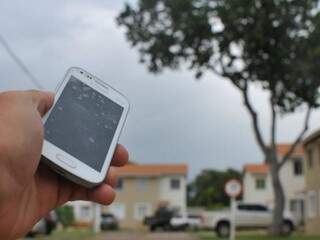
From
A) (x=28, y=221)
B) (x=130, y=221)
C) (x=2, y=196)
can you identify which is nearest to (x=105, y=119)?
(x=28, y=221)

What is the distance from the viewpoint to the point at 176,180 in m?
76.1

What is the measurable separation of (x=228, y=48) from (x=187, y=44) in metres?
1.92

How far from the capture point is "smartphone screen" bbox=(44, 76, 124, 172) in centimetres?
249

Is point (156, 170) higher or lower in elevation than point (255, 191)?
higher

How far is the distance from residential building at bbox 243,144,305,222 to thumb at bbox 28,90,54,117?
57.2 meters

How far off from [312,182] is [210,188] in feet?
151

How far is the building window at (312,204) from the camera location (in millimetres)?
47431

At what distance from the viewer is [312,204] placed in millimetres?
49031

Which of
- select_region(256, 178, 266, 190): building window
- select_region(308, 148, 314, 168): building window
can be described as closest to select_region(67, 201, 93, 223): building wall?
select_region(256, 178, 266, 190): building window

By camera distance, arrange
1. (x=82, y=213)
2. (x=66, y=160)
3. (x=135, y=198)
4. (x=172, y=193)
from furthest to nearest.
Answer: (x=82, y=213) → (x=172, y=193) → (x=135, y=198) → (x=66, y=160)

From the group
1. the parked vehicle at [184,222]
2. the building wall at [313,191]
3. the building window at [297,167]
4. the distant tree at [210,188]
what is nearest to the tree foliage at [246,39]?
the building wall at [313,191]

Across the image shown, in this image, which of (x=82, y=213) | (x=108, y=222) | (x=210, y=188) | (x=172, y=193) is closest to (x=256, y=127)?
(x=108, y=222)

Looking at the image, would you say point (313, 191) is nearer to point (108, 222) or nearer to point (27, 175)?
point (108, 222)

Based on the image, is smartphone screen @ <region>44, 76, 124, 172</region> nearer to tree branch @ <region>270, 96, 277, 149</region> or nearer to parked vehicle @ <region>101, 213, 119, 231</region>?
tree branch @ <region>270, 96, 277, 149</region>
